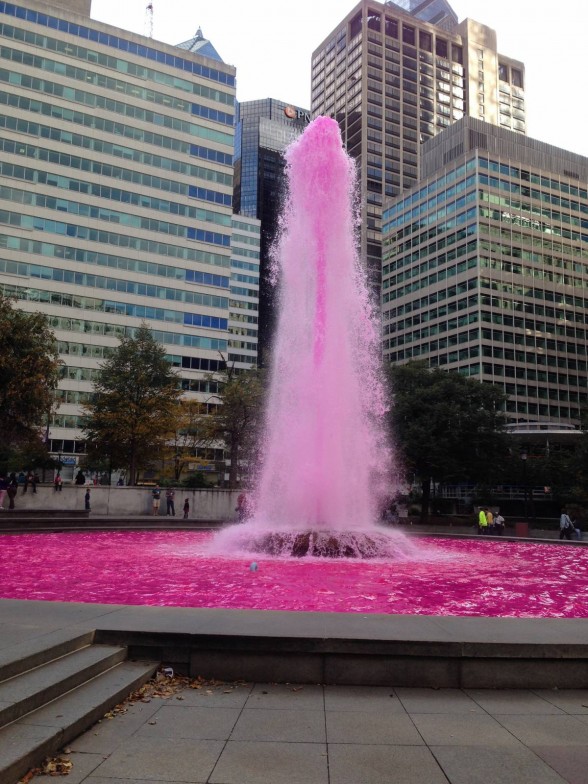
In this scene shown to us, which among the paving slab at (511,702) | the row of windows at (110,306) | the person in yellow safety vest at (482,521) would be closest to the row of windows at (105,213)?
the row of windows at (110,306)

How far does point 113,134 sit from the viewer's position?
77.4 meters

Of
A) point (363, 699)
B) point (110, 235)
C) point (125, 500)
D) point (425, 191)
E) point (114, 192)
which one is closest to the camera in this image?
point (363, 699)

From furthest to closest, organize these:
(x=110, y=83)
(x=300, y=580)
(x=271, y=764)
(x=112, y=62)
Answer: (x=112, y=62) < (x=110, y=83) < (x=300, y=580) < (x=271, y=764)

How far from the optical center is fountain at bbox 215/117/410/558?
60.4 ft

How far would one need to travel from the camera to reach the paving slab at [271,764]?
427cm

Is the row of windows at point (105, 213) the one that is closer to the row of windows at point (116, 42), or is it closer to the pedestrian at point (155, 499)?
the row of windows at point (116, 42)

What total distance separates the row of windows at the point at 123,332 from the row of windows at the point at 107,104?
2713 centimetres

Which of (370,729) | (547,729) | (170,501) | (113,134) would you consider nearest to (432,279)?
(113,134)

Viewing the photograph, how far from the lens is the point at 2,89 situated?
2788 inches

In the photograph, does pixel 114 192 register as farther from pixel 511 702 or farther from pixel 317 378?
pixel 511 702

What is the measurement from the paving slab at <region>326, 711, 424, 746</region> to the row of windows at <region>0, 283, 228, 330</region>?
2739 inches

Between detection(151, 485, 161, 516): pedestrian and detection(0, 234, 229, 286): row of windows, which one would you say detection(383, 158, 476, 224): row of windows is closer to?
detection(0, 234, 229, 286): row of windows

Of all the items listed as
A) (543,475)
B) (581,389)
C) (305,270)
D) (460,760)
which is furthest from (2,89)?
(581,389)

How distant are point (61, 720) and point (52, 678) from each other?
27.5 inches
